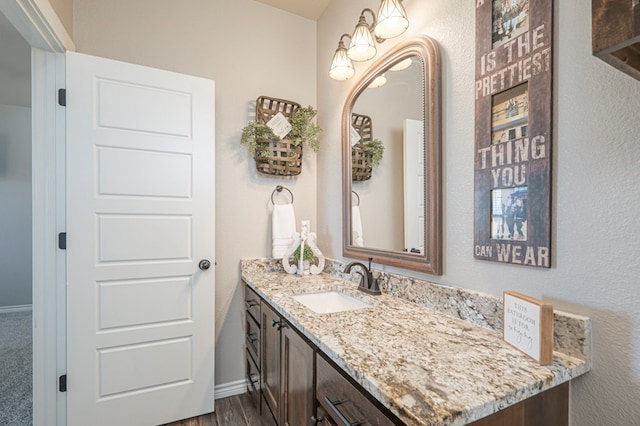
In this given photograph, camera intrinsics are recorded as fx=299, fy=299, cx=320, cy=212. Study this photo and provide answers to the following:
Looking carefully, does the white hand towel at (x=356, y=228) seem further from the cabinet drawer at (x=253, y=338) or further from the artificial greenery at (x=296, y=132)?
the cabinet drawer at (x=253, y=338)

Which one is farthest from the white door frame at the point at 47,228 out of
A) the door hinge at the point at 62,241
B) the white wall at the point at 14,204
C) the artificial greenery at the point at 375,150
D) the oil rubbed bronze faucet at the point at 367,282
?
the white wall at the point at 14,204

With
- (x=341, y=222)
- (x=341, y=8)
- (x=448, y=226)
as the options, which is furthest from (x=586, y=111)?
(x=341, y=8)

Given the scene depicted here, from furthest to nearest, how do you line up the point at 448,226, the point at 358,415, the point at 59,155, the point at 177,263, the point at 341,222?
the point at 341,222
the point at 177,263
the point at 59,155
the point at 448,226
the point at 358,415

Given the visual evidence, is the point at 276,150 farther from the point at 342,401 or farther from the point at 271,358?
the point at 342,401

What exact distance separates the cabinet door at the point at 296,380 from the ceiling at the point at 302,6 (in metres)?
2.23

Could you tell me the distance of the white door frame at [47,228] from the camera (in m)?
1.58

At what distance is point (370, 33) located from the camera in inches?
60.7

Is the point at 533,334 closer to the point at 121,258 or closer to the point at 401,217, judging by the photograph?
the point at 401,217

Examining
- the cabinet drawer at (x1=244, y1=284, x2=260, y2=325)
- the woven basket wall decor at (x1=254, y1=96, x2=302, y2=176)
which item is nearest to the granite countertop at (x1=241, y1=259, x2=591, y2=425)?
the cabinet drawer at (x1=244, y1=284, x2=260, y2=325)

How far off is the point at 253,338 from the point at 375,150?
4.49ft

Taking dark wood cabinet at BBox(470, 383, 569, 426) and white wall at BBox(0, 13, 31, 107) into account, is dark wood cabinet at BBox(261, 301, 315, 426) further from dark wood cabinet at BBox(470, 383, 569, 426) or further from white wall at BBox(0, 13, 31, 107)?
white wall at BBox(0, 13, 31, 107)

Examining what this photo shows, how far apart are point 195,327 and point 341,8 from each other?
2316 millimetres

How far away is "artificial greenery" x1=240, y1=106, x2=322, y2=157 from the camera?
6.86 feet

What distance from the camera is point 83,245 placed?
1.64 m
